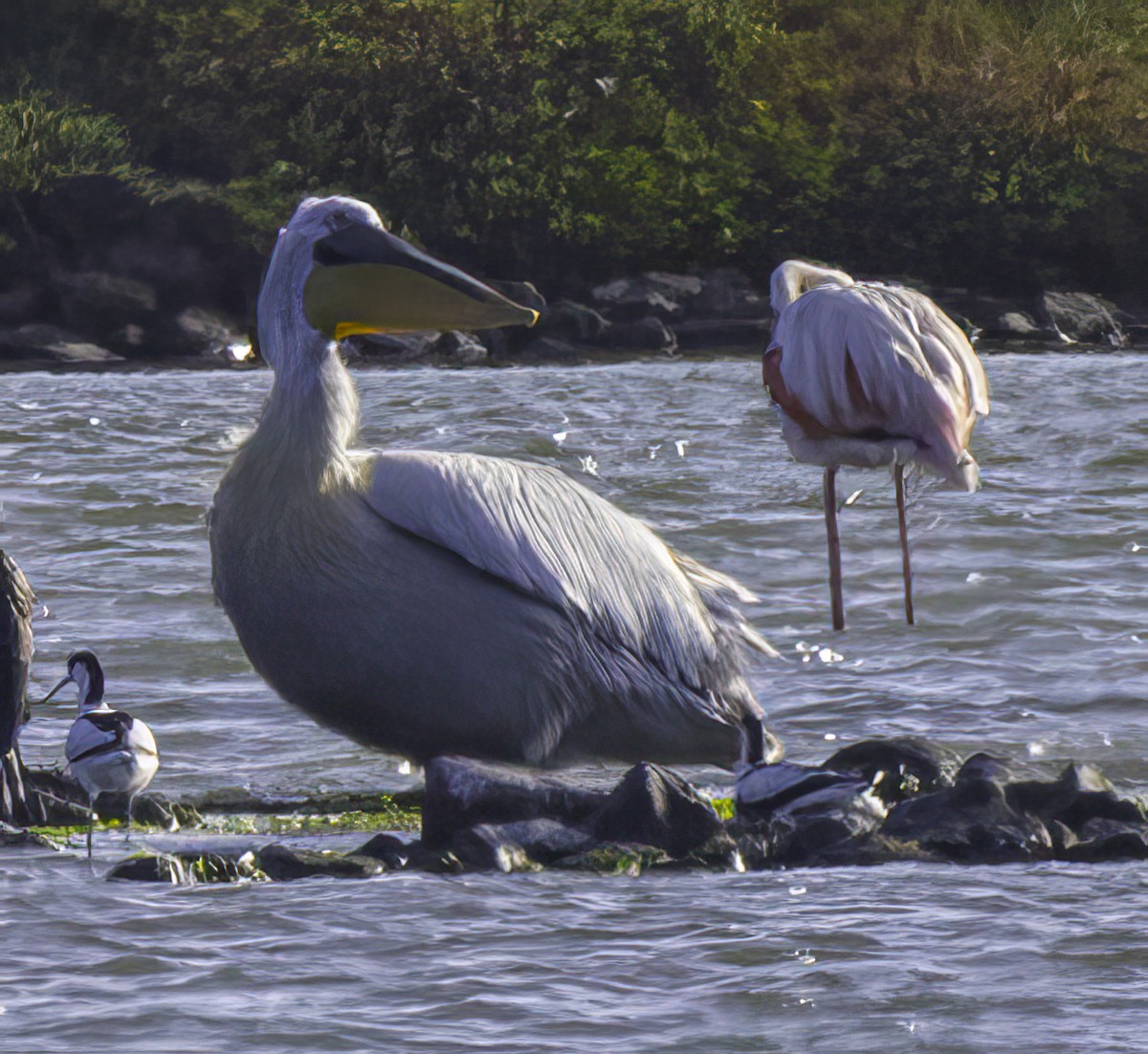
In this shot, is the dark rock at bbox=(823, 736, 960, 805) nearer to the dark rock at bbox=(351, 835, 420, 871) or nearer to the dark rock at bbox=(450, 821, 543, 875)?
the dark rock at bbox=(450, 821, 543, 875)

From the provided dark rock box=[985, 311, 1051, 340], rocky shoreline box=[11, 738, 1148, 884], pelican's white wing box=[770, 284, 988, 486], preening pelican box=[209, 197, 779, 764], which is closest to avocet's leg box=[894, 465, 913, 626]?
pelican's white wing box=[770, 284, 988, 486]

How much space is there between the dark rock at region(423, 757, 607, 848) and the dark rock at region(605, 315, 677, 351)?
21.8 m

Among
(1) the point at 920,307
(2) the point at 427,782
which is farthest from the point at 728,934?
(1) the point at 920,307

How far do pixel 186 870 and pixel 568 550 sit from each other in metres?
1.28

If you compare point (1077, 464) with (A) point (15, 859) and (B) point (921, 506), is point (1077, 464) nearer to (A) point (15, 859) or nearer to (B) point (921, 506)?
(B) point (921, 506)

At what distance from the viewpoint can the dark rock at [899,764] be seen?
450 centimetres

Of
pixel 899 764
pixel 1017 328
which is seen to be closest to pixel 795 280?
pixel 899 764

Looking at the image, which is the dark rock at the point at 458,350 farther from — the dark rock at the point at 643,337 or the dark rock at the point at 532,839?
the dark rock at the point at 532,839

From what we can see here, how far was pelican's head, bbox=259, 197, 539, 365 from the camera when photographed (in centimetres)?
462

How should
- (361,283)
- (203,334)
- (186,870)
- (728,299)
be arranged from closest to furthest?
(186,870) → (361,283) → (203,334) → (728,299)

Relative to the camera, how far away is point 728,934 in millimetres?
3340

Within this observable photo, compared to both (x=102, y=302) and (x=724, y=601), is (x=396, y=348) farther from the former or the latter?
(x=724, y=601)

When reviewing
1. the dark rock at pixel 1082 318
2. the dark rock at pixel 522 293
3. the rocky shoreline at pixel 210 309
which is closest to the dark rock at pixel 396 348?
the rocky shoreline at pixel 210 309

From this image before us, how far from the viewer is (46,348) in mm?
24766
